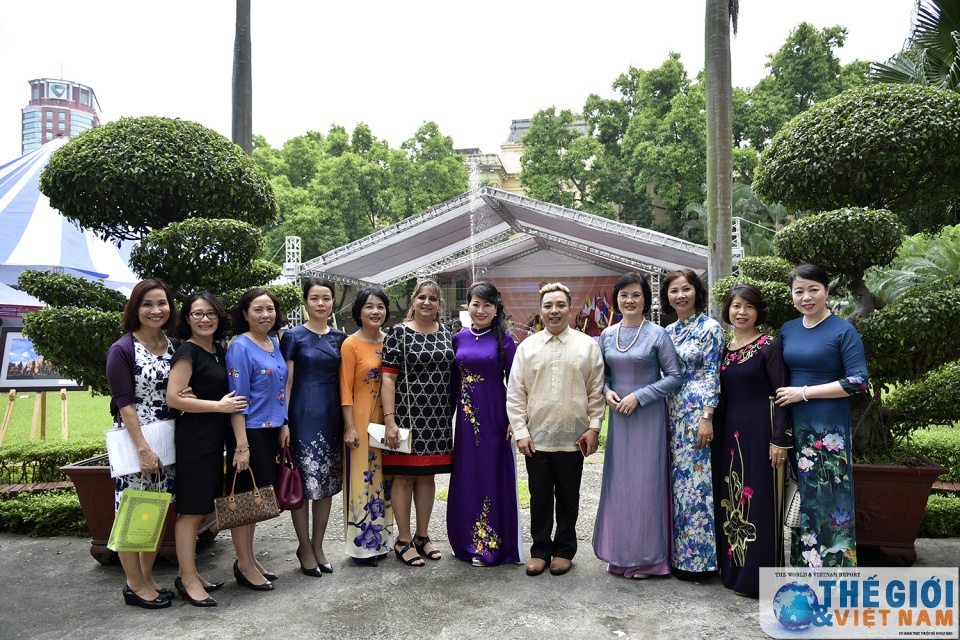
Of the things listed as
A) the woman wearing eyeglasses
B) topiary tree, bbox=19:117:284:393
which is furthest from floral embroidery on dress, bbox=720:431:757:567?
topiary tree, bbox=19:117:284:393

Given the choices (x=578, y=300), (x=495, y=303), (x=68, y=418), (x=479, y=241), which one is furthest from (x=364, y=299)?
(x=578, y=300)

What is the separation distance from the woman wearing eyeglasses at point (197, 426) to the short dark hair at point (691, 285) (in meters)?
2.25

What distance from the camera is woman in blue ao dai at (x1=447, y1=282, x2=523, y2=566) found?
11.9 ft

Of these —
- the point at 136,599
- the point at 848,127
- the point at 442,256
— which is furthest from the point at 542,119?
the point at 136,599

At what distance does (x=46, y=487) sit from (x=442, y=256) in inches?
538

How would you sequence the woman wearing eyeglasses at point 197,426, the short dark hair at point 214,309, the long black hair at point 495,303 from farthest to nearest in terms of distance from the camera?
the long black hair at point 495,303 → the short dark hair at point 214,309 → the woman wearing eyeglasses at point 197,426

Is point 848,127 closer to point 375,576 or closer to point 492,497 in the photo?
point 492,497

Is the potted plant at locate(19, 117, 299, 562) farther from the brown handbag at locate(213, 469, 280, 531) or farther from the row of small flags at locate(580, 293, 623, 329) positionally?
the row of small flags at locate(580, 293, 623, 329)

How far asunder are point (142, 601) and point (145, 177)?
240 centimetres

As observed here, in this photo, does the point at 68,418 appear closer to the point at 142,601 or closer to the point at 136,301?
the point at 142,601

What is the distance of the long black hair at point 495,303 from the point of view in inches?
142

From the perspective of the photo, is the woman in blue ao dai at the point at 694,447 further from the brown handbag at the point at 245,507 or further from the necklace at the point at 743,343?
the brown handbag at the point at 245,507

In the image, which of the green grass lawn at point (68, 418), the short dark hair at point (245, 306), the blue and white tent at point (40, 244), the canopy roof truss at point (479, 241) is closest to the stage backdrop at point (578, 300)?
the canopy roof truss at point (479, 241)

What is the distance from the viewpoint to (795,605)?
9.70 ft
